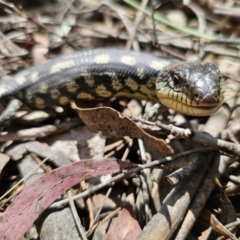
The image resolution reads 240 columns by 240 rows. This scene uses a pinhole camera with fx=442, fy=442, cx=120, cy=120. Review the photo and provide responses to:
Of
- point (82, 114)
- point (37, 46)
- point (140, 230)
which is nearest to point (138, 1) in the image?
point (37, 46)

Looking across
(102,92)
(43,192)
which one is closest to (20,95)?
(102,92)

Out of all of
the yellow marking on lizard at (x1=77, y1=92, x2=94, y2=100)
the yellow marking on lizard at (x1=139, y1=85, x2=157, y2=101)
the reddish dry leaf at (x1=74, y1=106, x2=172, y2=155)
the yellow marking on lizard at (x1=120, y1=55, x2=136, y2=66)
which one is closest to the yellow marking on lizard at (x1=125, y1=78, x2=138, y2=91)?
the yellow marking on lizard at (x1=139, y1=85, x2=157, y2=101)

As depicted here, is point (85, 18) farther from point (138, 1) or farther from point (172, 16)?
point (172, 16)

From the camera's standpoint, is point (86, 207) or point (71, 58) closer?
point (86, 207)

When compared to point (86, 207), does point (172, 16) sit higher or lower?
higher

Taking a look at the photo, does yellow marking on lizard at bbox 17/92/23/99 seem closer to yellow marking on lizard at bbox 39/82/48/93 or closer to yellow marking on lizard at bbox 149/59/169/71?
yellow marking on lizard at bbox 39/82/48/93

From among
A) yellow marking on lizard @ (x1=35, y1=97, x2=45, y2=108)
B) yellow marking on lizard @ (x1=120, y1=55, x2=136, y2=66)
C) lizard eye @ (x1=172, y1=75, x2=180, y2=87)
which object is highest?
lizard eye @ (x1=172, y1=75, x2=180, y2=87)
